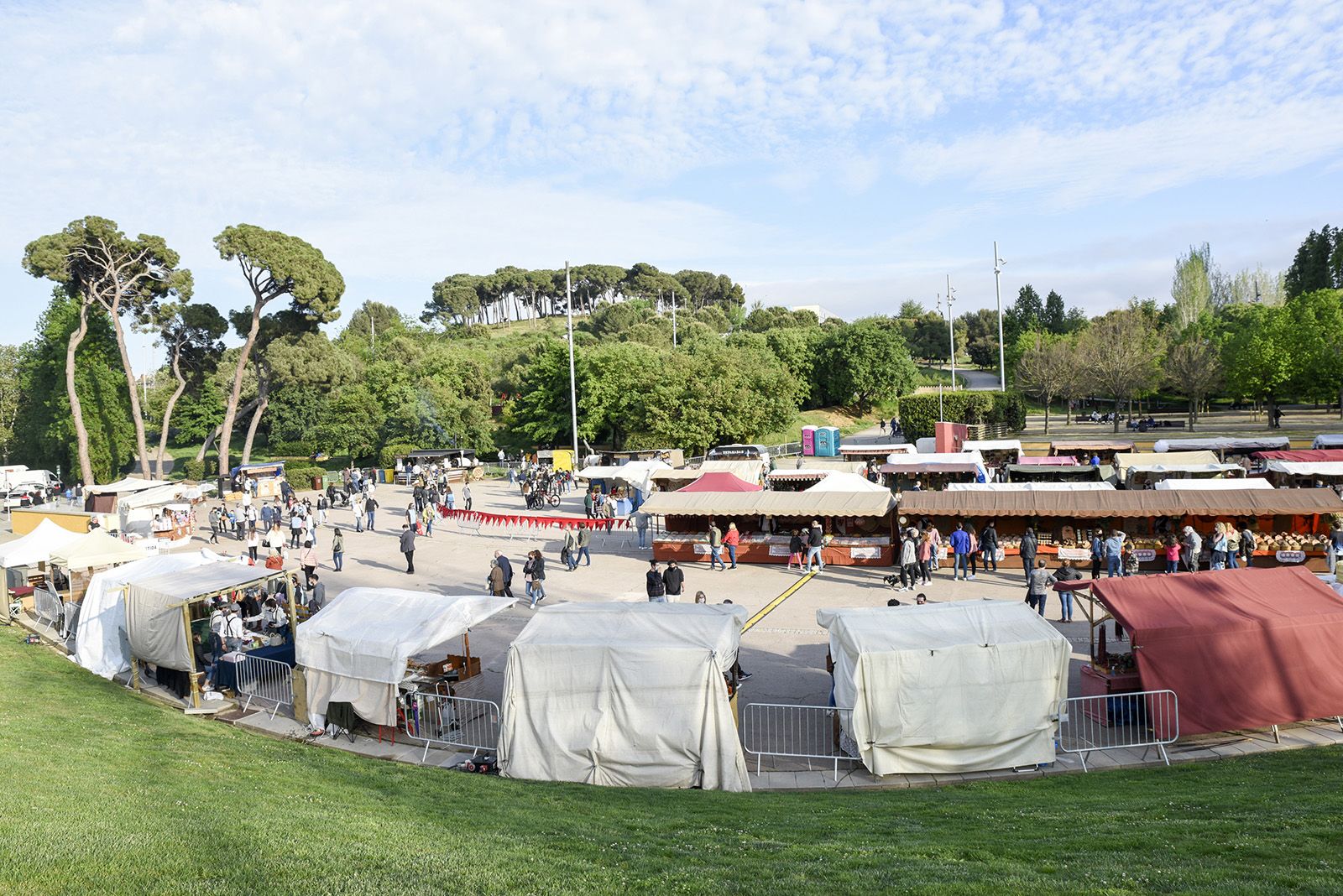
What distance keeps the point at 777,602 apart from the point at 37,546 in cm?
1681

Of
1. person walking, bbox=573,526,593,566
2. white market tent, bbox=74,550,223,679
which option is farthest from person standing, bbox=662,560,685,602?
white market tent, bbox=74,550,223,679

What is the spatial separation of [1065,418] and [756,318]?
47.4 metres

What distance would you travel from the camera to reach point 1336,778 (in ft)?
27.6

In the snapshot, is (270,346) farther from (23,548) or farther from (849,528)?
(849,528)

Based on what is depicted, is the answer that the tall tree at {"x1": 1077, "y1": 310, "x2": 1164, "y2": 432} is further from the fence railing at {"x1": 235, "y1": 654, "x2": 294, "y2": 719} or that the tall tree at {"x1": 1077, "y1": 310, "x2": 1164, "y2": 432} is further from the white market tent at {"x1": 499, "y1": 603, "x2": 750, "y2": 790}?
the fence railing at {"x1": 235, "y1": 654, "x2": 294, "y2": 719}

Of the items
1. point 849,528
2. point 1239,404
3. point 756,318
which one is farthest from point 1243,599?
point 756,318

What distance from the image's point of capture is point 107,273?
47.2 m

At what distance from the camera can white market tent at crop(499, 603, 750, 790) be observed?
32.6ft

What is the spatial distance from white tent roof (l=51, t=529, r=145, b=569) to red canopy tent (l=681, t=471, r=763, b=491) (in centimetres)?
1486

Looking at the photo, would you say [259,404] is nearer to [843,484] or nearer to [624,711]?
[843,484]

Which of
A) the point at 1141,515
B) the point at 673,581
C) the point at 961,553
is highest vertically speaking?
the point at 1141,515

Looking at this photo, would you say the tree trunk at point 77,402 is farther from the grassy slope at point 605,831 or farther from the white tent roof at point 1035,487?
the white tent roof at point 1035,487

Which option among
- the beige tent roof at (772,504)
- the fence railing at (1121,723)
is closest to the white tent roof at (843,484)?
the beige tent roof at (772,504)

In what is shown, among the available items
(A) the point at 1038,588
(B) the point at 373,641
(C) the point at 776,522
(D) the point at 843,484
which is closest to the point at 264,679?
(B) the point at 373,641
